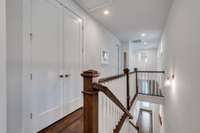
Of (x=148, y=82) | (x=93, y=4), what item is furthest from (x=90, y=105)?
(x=148, y=82)

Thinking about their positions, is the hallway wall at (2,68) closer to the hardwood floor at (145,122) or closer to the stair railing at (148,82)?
the stair railing at (148,82)

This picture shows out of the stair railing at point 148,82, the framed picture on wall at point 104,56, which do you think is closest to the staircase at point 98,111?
the framed picture on wall at point 104,56

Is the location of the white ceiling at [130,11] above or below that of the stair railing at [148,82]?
above

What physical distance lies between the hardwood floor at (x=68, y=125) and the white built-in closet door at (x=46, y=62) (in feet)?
0.33

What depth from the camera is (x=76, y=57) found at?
3.03 meters

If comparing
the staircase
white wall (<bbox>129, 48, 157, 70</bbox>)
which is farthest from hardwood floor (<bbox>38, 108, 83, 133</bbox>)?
white wall (<bbox>129, 48, 157, 70</bbox>)

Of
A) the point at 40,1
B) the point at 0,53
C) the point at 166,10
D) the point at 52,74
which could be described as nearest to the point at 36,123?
the point at 52,74

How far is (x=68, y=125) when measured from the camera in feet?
7.34

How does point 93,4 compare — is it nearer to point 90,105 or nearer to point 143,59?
point 90,105

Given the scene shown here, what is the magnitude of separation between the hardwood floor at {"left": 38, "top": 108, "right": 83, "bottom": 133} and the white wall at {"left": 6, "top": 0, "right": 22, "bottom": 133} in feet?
1.80

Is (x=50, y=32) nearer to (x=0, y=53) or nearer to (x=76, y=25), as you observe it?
(x=76, y=25)

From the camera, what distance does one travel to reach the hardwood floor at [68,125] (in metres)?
2.05

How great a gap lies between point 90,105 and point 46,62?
1383 millimetres

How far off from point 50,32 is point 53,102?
1310 millimetres
